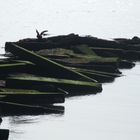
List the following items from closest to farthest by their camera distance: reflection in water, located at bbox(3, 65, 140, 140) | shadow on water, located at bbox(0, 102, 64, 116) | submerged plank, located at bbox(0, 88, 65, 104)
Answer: reflection in water, located at bbox(3, 65, 140, 140) < shadow on water, located at bbox(0, 102, 64, 116) < submerged plank, located at bbox(0, 88, 65, 104)

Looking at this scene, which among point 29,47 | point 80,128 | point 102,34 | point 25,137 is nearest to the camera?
point 25,137

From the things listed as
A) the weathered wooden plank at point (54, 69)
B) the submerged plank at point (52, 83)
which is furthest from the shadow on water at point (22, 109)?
the weathered wooden plank at point (54, 69)

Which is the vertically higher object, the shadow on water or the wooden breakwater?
the wooden breakwater

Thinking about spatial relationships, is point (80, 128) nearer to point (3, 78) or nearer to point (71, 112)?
point (71, 112)

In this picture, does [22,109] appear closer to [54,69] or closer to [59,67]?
[54,69]

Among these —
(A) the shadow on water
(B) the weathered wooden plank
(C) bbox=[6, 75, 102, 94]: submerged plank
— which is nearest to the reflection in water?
(A) the shadow on water

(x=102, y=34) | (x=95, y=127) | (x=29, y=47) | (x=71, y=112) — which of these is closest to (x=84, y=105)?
(x=71, y=112)

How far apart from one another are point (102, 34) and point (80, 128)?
23.9m

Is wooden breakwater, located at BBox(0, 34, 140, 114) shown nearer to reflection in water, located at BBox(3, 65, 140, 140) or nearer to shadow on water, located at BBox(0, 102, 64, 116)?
shadow on water, located at BBox(0, 102, 64, 116)

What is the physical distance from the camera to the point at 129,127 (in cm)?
1415

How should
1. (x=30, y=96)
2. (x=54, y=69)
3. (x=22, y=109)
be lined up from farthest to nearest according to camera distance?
(x=54, y=69) → (x=30, y=96) → (x=22, y=109)

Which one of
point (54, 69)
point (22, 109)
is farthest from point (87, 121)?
point (54, 69)

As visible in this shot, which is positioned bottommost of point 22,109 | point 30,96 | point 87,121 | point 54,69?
point 87,121

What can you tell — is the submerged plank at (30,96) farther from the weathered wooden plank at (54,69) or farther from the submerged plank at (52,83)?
the weathered wooden plank at (54,69)
